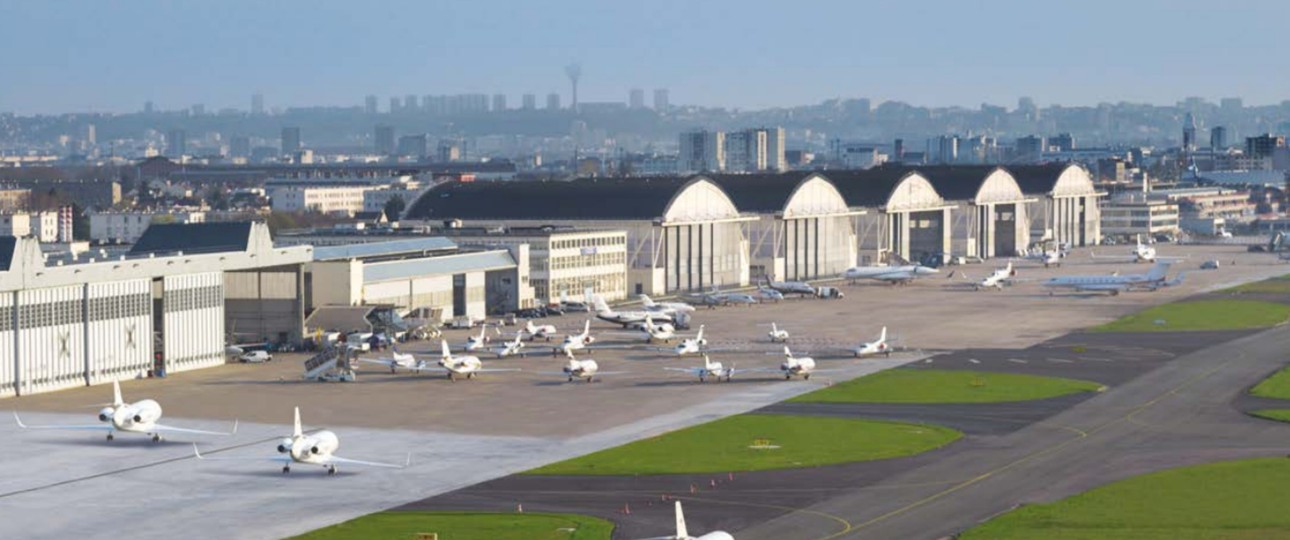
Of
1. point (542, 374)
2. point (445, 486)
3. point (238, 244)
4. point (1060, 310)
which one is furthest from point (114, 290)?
point (1060, 310)

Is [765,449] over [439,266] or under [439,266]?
under

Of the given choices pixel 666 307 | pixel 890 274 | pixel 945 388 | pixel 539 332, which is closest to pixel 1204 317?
pixel 666 307

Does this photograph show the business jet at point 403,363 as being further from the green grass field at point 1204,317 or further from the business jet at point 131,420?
the green grass field at point 1204,317

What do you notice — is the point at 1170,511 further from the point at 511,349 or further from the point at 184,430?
the point at 511,349

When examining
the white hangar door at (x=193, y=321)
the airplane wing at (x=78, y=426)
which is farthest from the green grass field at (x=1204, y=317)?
the airplane wing at (x=78, y=426)

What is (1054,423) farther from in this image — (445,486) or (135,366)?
(135,366)

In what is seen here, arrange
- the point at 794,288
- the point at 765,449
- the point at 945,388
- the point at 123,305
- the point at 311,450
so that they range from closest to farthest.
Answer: the point at 311,450 < the point at 765,449 < the point at 945,388 < the point at 123,305 < the point at 794,288
